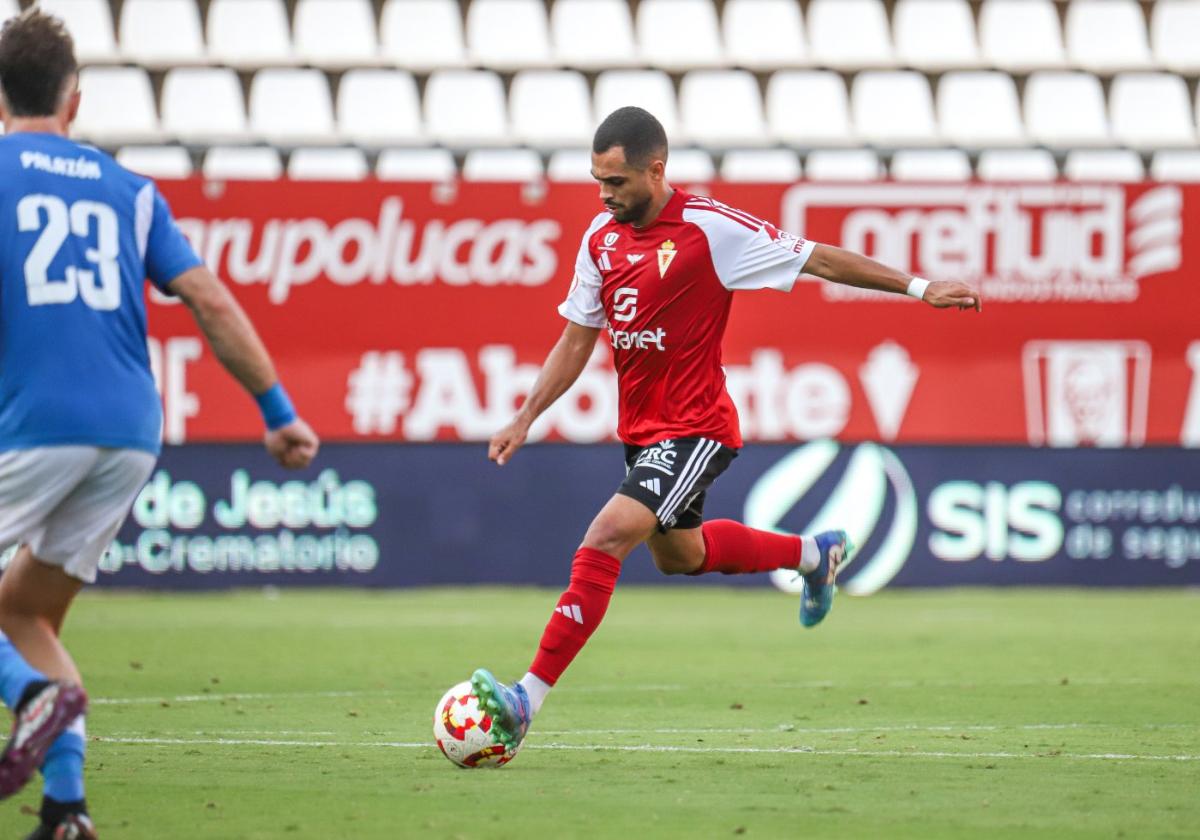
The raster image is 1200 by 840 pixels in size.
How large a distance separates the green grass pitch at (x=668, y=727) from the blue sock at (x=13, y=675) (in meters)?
0.66

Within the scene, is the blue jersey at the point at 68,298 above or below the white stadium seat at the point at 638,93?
below

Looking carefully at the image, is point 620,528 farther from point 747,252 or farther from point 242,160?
point 242,160

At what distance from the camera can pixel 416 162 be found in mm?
19859

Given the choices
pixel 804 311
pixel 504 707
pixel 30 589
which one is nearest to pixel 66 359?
pixel 30 589

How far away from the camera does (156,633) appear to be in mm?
12867

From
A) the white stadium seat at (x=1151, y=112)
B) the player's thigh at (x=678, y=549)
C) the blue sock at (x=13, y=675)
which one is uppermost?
the white stadium seat at (x=1151, y=112)

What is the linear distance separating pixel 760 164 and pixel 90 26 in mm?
7497

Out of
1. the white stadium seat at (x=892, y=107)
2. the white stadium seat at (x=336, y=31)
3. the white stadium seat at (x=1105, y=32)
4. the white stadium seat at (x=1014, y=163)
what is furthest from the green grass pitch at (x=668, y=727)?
the white stadium seat at (x=1105, y=32)

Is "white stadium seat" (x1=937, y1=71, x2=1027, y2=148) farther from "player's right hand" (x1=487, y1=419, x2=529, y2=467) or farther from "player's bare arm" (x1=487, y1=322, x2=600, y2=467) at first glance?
"player's right hand" (x1=487, y1=419, x2=529, y2=467)

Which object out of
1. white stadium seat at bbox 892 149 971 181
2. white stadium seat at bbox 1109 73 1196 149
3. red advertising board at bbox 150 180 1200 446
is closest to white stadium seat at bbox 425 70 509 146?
red advertising board at bbox 150 180 1200 446

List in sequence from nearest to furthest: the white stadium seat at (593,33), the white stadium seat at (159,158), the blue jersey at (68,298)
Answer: the blue jersey at (68,298)
the white stadium seat at (159,158)
the white stadium seat at (593,33)

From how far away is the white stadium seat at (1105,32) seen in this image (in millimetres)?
21812

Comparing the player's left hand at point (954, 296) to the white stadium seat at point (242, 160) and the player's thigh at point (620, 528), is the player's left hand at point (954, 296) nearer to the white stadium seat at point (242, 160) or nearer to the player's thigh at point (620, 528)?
the player's thigh at point (620, 528)

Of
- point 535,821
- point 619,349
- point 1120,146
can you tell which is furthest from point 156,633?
point 1120,146
